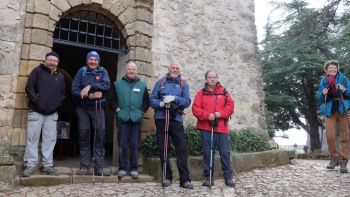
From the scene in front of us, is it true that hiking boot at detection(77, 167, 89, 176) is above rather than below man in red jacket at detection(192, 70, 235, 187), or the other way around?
below

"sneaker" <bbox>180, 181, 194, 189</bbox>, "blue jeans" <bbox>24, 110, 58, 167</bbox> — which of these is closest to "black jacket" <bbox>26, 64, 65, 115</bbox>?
"blue jeans" <bbox>24, 110, 58, 167</bbox>

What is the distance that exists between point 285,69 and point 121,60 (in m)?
9.68

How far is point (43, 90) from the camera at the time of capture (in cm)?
488

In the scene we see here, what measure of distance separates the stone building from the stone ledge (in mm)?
683

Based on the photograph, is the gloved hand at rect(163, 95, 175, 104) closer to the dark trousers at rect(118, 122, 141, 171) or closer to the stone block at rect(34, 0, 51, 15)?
the dark trousers at rect(118, 122, 141, 171)

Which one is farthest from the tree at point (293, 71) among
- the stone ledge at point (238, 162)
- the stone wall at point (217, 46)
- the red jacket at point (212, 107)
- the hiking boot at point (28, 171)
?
the hiking boot at point (28, 171)

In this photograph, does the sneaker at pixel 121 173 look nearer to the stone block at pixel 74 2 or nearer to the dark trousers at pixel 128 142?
the dark trousers at pixel 128 142

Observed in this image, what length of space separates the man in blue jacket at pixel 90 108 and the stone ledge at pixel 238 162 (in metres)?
0.86

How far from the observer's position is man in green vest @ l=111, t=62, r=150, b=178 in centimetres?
507

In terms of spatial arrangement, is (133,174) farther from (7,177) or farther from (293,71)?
(293,71)

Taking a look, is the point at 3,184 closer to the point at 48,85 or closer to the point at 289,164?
the point at 48,85

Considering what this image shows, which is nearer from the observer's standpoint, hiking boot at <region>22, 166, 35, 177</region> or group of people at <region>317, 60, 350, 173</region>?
hiking boot at <region>22, 166, 35, 177</region>

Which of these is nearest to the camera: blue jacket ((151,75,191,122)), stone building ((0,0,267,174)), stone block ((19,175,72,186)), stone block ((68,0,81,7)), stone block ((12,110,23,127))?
stone block ((19,175,72,186))

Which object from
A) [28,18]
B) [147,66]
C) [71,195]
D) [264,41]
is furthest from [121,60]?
[264,41]
